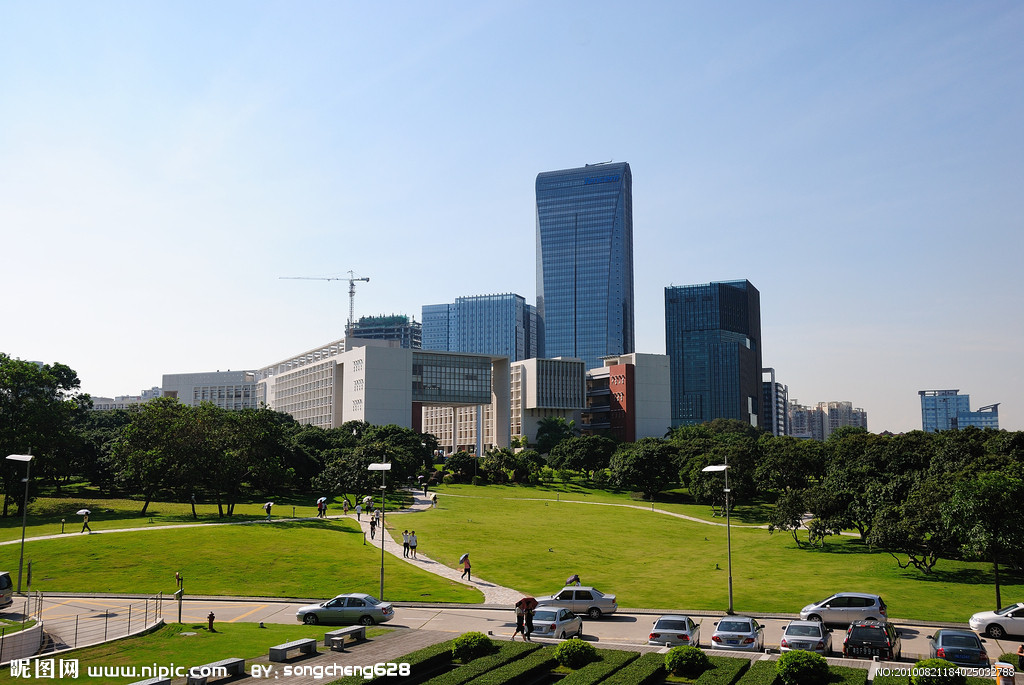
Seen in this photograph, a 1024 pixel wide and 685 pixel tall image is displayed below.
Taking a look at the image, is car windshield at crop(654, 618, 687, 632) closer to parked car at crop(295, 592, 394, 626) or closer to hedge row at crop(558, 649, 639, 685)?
hedge row at crop(558, 649, 639, 685)

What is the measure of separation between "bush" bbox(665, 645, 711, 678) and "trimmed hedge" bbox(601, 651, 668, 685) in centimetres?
46

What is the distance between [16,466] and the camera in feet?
239

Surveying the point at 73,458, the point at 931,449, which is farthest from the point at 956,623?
the point at 73,458

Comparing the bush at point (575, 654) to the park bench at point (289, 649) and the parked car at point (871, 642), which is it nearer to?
the park bench at point (289, 649)

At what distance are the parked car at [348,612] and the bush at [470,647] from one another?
9.30m

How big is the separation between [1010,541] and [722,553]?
2639 centimetres

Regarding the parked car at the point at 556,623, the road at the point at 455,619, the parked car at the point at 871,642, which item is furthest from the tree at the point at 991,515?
the parked car at the point at 556,623

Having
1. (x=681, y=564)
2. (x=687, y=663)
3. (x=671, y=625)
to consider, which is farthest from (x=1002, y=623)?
(x=681, y=564)

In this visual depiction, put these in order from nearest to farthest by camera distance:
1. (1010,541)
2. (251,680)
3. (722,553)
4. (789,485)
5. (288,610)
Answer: (251,680), (288,610), (1010,541), (722,553), (789,485)

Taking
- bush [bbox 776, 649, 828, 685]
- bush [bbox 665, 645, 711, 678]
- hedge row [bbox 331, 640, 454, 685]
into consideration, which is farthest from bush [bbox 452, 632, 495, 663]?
bush [bbox 776, 649, 828, 685]

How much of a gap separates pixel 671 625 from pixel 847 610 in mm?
11973

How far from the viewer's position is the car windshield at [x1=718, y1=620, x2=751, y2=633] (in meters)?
31.3

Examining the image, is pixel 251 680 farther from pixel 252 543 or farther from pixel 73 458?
pixel 73 458

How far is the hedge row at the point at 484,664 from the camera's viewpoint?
25.2m
